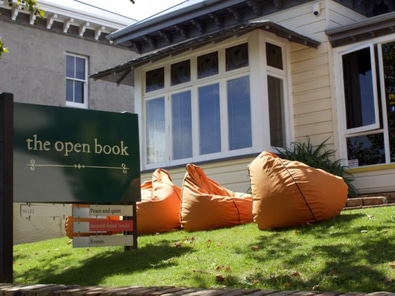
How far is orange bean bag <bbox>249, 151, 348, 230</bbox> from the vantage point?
27.7ft

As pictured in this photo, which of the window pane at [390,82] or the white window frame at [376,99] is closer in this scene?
the white window frame at [376,99]

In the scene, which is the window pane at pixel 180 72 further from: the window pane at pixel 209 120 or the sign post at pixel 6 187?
the sign post at pixel 6 187

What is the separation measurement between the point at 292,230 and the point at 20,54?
1598 centimetres

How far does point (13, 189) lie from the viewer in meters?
8.12

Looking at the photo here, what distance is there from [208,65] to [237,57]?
0.89m

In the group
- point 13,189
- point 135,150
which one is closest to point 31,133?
point 13,189

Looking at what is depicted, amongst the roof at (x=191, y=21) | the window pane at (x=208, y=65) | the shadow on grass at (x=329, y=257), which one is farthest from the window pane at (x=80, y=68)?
the shadow on grass at (x=329, y=257)

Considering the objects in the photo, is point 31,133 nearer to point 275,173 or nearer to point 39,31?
point 275,173

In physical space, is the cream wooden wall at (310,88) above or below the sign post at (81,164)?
above

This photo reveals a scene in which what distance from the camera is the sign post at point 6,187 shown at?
25.2 ft

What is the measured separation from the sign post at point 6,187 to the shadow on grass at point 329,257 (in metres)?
3.02

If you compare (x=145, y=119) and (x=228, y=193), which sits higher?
(x=145, y=119)

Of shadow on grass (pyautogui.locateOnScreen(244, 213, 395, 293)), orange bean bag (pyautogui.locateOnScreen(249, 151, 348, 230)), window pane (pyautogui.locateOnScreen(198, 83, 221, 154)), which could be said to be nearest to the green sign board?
orange bean bag (pyautogui.locateOnScreen(249, 151, 348, 230))

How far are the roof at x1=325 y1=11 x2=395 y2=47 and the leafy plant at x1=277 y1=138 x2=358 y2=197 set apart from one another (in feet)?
7.37
